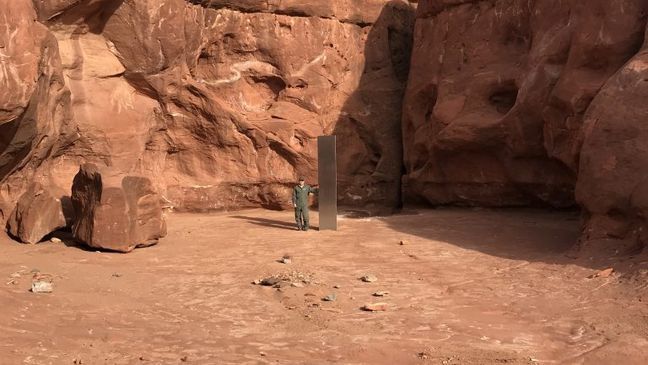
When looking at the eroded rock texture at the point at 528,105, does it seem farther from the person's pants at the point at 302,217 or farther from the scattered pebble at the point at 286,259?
the scattered pebble at the point at 286,259

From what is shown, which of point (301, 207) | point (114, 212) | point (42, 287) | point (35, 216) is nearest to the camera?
point (42, 287)

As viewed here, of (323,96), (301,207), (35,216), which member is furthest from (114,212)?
(323,96)

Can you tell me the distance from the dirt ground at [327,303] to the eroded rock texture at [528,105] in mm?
1373

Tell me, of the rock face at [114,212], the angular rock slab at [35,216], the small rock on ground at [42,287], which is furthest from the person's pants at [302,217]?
the small rock on ground at [42,287]

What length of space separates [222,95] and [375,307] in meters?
8.31

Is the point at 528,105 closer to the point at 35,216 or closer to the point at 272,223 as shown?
the point at 272,223

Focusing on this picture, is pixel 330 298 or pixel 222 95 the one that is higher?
pixel 222 95

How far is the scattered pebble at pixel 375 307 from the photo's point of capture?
612 cm

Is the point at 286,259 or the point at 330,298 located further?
the point at 286,259

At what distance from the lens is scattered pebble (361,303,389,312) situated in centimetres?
612

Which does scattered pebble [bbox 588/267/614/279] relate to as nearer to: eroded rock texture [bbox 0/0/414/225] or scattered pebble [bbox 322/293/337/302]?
scattered pebble [bbox 322/293/337/302]

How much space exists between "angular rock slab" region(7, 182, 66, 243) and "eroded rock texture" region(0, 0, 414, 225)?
419 millimetres

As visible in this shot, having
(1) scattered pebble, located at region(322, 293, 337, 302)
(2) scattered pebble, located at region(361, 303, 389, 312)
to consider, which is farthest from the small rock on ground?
(2) scattered pebble, located at region(361, 303, 389, 312)

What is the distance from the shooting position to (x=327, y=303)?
6.40 m
